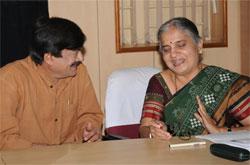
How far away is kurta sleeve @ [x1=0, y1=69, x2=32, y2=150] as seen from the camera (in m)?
2.25

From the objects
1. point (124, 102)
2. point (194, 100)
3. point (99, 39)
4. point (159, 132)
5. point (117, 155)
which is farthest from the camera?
point (99, 39)

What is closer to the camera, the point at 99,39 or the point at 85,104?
the point at 85,104

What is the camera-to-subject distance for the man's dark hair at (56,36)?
2287mm

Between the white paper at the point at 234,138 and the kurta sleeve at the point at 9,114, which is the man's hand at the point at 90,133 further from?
the white paper at the point at 234,138

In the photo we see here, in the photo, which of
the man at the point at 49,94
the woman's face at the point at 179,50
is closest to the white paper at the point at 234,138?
the woman's face at the point at 179,50

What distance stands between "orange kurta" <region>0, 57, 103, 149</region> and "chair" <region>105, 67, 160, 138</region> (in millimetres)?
99

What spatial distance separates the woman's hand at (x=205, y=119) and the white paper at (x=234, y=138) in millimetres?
149

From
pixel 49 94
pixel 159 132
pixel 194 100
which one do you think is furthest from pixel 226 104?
pixel 49 94

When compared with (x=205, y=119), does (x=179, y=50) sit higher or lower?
higher

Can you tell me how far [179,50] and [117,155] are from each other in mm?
820

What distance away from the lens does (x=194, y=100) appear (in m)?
2.32

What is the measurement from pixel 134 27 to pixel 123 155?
5.63ft

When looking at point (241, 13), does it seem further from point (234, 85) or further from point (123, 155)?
point (123, 155)

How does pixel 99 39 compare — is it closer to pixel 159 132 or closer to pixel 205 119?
pixel 205 119
